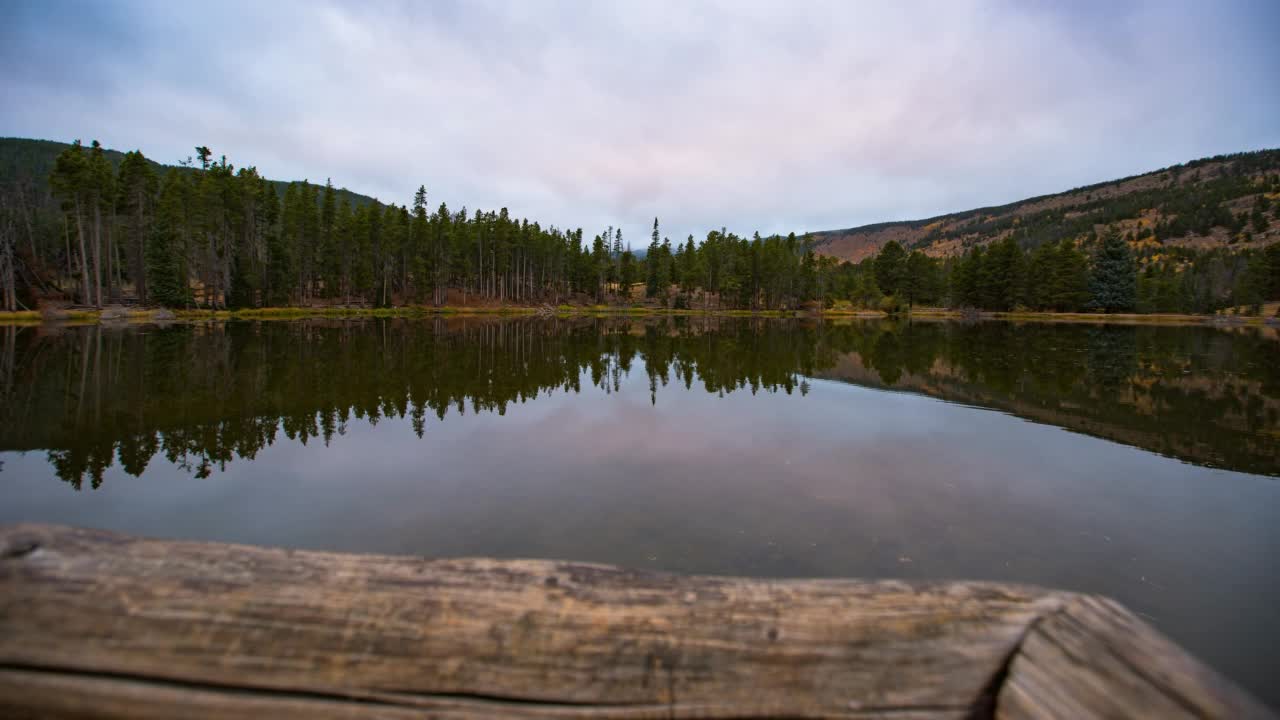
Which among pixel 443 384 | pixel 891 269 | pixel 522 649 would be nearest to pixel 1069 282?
pixel 891 269

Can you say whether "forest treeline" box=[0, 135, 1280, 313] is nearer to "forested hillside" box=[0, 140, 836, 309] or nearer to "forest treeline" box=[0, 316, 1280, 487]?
"forested hillside" box=[0, 140, 836, 309]

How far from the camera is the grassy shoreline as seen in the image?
47125 millimetres

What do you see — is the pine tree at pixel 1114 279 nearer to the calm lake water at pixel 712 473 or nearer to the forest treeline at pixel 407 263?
the forest treeline at pixel 407 263

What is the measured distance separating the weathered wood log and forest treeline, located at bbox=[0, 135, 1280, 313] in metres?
65.8

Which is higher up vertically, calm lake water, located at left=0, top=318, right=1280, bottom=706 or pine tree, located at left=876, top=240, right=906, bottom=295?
pine tree, located at left=876, top=240, right=906, bottom=295

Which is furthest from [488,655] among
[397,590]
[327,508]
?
[327,508]

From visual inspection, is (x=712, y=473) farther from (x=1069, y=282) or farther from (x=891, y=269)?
(x=891, y=269)

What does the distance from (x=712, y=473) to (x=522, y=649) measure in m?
6.90

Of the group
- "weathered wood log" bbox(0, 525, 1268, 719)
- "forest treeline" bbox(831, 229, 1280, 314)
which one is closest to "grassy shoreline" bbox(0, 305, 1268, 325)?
"forest treeline" bbox(831, 229, 1280, 314)

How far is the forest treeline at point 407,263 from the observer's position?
184 feet

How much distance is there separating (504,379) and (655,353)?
39.6ft

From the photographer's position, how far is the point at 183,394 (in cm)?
1427

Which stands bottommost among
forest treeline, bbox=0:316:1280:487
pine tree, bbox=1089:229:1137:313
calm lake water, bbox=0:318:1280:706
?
calm lake water, bbox=0:318:1280:706

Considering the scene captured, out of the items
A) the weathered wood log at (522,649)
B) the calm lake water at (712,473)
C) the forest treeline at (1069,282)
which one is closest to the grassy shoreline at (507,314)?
the forest treeline at (1069,282)
